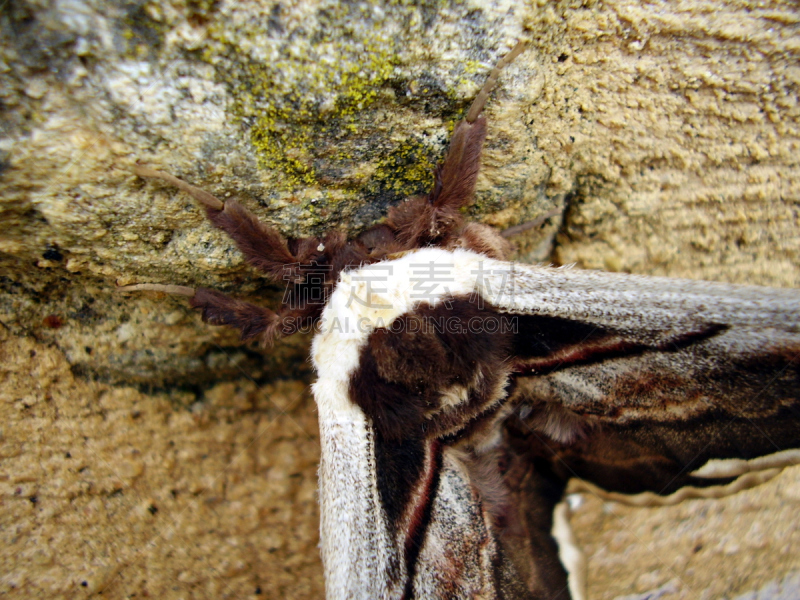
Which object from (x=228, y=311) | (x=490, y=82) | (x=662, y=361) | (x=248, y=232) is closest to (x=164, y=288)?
(x=228, y=311)

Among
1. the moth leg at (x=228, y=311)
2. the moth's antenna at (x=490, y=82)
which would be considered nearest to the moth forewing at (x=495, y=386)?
the moth leg at (x=228, y=311)

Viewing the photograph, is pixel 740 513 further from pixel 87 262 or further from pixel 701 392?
pixel 87 262

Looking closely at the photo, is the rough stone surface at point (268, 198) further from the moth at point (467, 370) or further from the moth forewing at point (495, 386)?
the moth forewing at point (495, 386)

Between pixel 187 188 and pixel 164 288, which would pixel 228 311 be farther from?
pixel 187 188

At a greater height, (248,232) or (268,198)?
(268,198)

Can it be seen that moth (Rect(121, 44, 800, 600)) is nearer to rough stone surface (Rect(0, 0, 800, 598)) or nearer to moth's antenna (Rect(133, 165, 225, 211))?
moth's antenna (Rect(133, 165, 225, 211))
